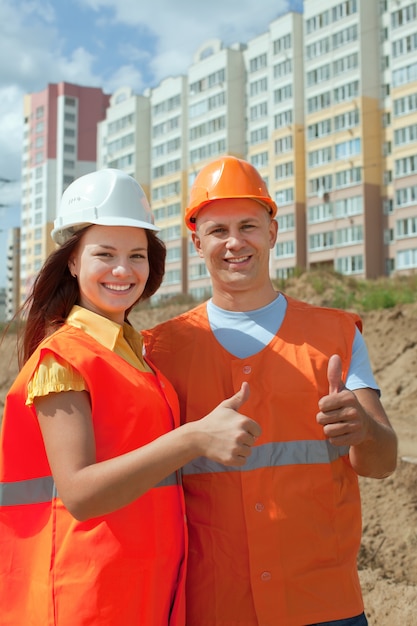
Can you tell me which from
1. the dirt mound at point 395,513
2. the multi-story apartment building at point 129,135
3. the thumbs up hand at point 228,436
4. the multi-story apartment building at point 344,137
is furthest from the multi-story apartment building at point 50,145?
the thumbs up hand at point 228,436

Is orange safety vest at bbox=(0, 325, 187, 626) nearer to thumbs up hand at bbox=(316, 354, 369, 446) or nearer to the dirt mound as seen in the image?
thumbs up hand at bbox=(316, 354, 369, 446)

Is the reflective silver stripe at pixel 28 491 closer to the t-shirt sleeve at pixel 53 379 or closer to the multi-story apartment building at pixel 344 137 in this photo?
the t-shirt sleeve at pixel 53 379

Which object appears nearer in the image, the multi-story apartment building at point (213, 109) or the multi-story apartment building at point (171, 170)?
the multi-story apartment building at point (213, 109)

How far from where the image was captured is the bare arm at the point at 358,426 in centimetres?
240

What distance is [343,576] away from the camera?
2633 mm

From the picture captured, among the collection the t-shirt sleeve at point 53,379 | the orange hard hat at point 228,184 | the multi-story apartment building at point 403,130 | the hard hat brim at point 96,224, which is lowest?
the t-shirt sleeve at point 53,379

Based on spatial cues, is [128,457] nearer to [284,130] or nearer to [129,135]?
[284,130]

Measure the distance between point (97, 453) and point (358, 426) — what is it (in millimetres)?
901

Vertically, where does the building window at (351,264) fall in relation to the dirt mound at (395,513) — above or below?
above

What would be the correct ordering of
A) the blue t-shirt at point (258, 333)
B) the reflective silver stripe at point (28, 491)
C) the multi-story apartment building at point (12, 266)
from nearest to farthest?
the reflective silver stripe at point (28, 491)
the blue t-shirt at point (258, 333)
the multi-story apartment building at point (12, 266)

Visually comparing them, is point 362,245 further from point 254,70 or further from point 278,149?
point 254,70

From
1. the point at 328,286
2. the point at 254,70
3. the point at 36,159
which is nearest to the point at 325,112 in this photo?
the point at 254,70

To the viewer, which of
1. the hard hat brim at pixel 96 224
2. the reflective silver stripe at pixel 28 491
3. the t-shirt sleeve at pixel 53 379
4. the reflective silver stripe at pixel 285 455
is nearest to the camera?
the t-shirt sleeve at pixel 53 379

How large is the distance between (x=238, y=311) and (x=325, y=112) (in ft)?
157
